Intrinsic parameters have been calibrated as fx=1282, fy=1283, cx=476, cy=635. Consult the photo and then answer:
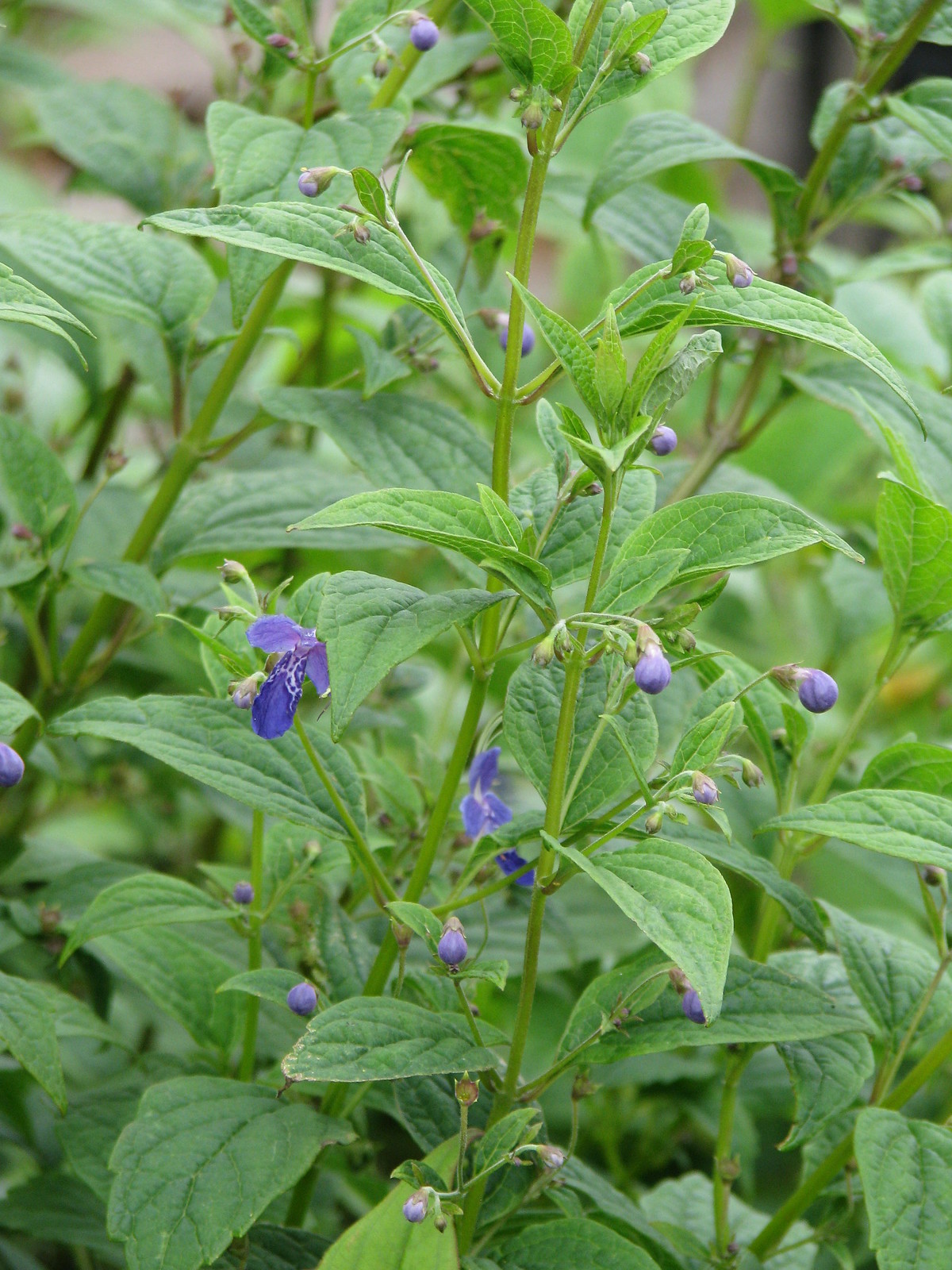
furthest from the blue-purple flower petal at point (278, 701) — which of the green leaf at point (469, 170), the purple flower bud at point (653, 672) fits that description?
the green leaf at point (469, 170)

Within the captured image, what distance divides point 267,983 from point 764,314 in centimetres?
55

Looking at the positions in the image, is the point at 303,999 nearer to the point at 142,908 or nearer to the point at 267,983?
the point at 267,983

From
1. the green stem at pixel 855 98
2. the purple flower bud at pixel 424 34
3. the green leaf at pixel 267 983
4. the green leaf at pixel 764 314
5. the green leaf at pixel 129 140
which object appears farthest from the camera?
the green leaf at pixel 129 140

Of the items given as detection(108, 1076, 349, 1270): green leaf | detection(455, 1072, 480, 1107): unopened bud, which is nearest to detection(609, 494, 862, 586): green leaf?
detection(455, 1072, 480, 1107): unopened bud

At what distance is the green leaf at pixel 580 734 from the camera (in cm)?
84

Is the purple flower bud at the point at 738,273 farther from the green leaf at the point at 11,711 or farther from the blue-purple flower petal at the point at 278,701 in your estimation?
the green leaf at the point at 11,711

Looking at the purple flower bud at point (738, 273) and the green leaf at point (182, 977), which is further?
the green leaf at point (182, 977)

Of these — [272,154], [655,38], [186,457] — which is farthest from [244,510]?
[655,38]

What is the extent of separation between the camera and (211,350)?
44.3 inches

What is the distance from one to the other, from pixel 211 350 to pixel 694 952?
0.71 m

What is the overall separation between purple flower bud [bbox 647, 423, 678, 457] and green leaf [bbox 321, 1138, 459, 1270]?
48 centimetres

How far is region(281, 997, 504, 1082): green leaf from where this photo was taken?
75cm

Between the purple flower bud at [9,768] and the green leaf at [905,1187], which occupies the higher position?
the purple flower bud at [9,768]

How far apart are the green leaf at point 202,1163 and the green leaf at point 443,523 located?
406 mm
